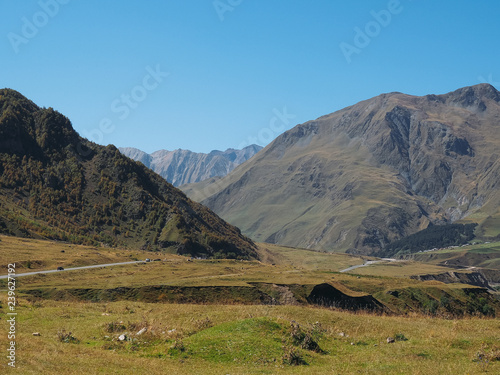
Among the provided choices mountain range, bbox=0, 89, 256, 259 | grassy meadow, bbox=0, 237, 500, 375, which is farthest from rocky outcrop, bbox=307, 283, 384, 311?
mountain range, bbox=0, 89, 256, 259

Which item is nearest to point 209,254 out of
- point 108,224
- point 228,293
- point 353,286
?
point 108,224

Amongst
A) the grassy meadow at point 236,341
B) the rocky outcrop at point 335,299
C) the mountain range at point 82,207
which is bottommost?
the rocky outcrop at point 335,299

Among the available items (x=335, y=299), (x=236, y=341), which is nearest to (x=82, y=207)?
(x=335, y=299)

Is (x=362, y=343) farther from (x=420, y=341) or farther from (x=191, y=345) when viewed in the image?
(x=191, y=345)

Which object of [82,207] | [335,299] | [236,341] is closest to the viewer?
[236,341]

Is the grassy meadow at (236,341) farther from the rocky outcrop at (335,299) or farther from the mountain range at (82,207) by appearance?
the mountain range at (82,207)

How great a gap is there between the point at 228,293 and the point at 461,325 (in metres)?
36.3

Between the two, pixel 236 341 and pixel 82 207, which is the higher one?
pixel 82 207

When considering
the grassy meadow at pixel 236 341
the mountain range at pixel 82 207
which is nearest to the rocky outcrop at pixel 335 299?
the grassy meadow at pixel 236 341

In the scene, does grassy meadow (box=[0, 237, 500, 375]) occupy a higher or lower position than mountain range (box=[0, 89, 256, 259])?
lower

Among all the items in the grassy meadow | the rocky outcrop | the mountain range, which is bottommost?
the rocky outcrop

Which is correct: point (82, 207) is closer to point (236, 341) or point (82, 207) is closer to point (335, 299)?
point (335, 299)

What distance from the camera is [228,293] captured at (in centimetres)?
6366

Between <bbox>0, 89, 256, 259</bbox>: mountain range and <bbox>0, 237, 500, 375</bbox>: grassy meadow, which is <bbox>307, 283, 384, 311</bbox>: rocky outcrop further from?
<bbox>0, 89, 256, 259</bbox>: mountain range
